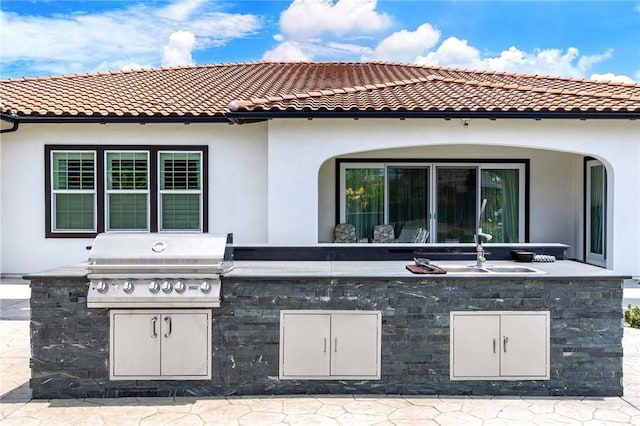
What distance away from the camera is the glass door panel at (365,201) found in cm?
1217

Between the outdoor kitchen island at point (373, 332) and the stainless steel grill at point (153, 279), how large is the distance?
14cm

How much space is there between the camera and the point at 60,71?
50.6 ft

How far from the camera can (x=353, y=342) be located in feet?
14.7

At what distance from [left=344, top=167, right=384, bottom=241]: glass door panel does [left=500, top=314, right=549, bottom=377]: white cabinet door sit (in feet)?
25.4

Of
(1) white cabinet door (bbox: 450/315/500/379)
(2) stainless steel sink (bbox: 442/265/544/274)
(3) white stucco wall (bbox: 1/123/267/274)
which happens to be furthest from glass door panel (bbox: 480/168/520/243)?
→ (1) white cabinet door (bbox: 450/315/500/379)

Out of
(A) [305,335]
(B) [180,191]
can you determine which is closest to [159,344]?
(A) [305,335]

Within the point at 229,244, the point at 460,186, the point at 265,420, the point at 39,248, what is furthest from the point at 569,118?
the point at 39,248

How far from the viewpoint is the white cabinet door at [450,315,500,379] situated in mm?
4469

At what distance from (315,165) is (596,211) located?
658cm

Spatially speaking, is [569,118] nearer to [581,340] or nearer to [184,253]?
[581,340]

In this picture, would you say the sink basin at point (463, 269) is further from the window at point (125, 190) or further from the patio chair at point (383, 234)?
the window at point (125, 190)

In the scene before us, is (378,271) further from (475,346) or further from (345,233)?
(345,233)

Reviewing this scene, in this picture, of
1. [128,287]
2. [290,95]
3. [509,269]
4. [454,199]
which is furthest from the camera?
[454,199]

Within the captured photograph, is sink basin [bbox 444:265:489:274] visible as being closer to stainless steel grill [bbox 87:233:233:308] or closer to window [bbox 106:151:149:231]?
stainless steel grill [bbox 87:233:233:308]
